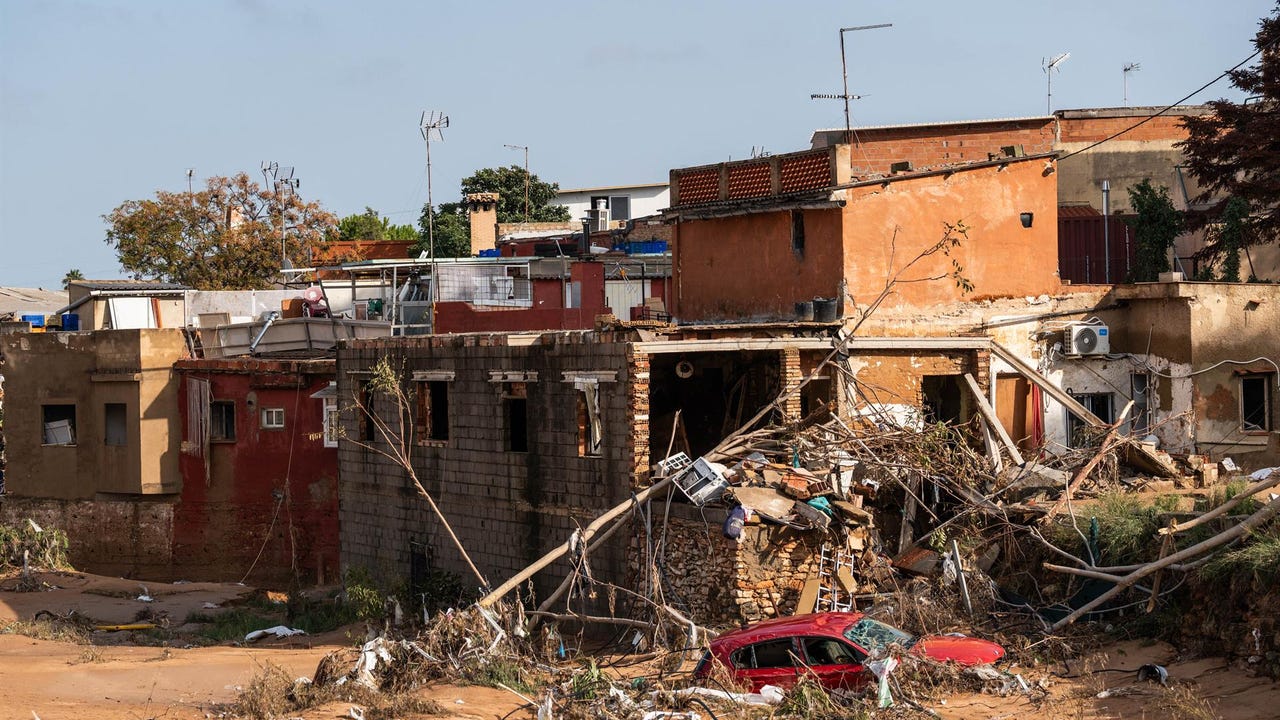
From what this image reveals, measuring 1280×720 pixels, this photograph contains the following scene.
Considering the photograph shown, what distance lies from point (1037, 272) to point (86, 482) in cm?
2169

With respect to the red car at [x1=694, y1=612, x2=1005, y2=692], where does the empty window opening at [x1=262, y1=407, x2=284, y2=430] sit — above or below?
above

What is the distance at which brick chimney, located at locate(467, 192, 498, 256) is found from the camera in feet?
153

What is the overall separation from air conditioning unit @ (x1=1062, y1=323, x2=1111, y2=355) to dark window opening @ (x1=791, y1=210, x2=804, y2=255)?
521 centimetres

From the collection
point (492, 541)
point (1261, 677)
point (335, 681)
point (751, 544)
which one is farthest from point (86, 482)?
point (1261, 677)

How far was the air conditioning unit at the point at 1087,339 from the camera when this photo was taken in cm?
2427

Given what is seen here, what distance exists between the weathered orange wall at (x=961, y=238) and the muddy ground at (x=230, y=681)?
8.65 metres

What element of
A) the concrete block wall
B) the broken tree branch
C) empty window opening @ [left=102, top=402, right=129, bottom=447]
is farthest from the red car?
empty window opening @ [left=102, top=402, right=129, bottom=447]

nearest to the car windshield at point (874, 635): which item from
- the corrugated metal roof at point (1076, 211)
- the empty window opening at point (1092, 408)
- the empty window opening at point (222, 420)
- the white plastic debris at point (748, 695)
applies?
the white plastic debris at point (748, 695)

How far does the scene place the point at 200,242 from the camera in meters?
47.3

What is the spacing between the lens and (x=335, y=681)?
16750mm

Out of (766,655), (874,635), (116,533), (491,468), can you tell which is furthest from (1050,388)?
(116,533)

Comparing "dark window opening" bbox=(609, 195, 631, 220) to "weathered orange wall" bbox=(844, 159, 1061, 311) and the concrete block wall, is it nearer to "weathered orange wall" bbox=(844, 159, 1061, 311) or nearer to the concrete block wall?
the concrete block wall

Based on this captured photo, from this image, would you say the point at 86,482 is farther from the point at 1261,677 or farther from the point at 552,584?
the point at 1261,677

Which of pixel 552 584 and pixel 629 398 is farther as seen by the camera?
pixel 552 584
